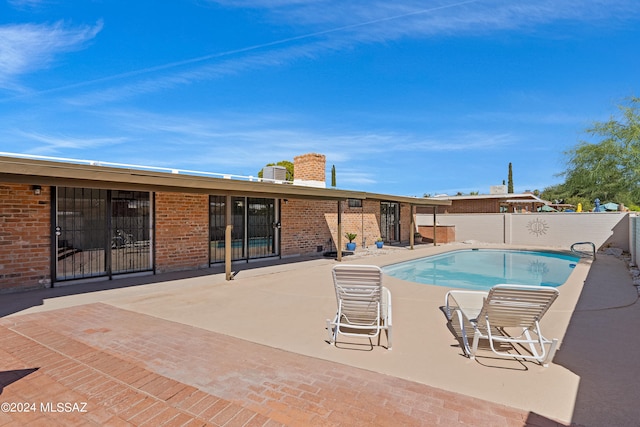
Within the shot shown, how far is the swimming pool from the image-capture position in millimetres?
10547

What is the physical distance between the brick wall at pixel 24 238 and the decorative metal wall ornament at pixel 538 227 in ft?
71.3

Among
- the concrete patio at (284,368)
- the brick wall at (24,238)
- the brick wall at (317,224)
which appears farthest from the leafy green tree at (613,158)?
the brick wall at (24,238)

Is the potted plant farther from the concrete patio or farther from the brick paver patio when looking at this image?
the brick paver patio

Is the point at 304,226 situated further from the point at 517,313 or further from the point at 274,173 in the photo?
the point at 517,313

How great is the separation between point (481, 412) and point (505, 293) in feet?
4.98

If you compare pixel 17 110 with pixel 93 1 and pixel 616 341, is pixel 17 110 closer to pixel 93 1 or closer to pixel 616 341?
pixel 93 1


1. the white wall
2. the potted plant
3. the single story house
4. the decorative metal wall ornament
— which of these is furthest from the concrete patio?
the decorative metal wall ornament

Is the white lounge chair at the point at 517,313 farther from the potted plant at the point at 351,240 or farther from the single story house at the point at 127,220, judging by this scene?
the potted plant at the point at 351,240

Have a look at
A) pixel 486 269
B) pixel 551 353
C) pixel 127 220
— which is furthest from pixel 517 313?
pixel 486 269

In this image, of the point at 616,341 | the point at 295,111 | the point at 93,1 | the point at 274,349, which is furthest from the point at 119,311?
the point at 295,111

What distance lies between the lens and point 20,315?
5355 mm

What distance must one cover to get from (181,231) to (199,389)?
730cm

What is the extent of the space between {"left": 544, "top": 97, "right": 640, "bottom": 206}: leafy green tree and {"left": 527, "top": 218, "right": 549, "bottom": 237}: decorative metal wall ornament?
3306 mm

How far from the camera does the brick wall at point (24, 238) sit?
6832mm
